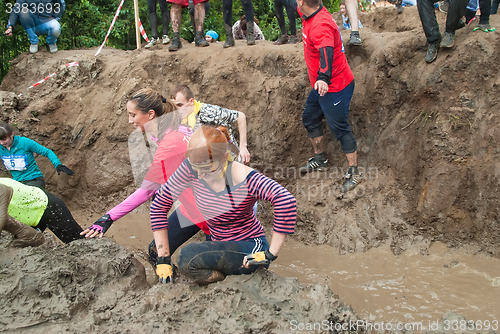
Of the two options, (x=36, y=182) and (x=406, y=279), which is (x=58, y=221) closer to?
(x=36, y=182)

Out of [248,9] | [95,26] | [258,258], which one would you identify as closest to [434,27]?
[248,9]

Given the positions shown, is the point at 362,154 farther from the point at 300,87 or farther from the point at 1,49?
the point at 1,49

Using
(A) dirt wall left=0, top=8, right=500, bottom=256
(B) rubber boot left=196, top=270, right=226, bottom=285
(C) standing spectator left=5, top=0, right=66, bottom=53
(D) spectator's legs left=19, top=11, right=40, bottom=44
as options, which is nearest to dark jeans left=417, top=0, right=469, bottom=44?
(A) dirt wall left=0, top=8, right=500, bottom=256

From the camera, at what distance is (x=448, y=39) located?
12.9 ft

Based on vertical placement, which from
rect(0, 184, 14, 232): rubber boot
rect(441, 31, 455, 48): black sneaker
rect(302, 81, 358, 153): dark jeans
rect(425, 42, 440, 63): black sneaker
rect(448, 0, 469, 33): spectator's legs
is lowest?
rect(0, 184, 14, 232): rubber boot

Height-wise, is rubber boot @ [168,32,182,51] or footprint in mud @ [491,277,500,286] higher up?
rubber boot @ [168,32,182,51]

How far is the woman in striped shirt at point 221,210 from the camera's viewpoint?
2.34 metres

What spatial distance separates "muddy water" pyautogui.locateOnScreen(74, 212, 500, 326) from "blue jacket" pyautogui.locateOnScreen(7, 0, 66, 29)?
4.86 meters

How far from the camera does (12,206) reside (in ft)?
10.0

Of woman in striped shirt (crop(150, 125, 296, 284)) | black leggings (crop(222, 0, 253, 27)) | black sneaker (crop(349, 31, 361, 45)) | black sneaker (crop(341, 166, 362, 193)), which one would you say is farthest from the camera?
black leggings (crop(222, 0, 253, 27))

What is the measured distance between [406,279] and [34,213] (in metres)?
3.37

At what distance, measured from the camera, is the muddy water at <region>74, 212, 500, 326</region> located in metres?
2.92

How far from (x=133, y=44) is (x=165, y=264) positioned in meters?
8.31

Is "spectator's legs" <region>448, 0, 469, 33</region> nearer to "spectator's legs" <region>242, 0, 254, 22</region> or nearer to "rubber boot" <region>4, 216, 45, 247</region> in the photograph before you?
"spectator's legs" <region>242, 0, 254, 22</region>
